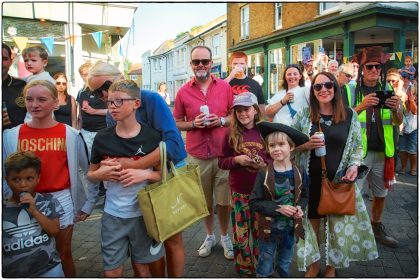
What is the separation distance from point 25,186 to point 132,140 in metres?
0.82

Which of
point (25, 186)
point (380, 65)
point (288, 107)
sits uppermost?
point (380, 65)

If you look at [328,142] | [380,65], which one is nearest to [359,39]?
[380,65]

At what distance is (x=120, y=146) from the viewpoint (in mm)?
2434

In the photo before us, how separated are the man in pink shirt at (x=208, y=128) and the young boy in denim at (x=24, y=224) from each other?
62.9 inches

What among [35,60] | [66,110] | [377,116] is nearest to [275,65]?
[66,110]

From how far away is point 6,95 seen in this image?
3.28 metres

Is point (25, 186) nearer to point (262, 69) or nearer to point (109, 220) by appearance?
point (109, 220)

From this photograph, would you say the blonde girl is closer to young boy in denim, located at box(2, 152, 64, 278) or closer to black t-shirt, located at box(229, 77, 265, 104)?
young boy in denim, located at box(2, 152, 64, 278)

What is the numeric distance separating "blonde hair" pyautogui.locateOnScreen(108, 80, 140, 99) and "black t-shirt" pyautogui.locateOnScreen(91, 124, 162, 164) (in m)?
0.27

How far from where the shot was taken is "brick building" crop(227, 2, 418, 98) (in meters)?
11.4

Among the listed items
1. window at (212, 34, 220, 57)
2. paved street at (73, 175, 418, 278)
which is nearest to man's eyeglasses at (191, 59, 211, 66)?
paved street at (73, 175, 418, 278)

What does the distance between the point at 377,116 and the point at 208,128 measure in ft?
5.92

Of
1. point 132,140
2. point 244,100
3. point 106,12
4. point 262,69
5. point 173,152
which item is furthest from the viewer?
point 262,69

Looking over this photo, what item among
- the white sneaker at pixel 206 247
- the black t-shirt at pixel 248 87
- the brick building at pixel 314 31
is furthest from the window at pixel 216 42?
the white sneaker at pixel 206 247
